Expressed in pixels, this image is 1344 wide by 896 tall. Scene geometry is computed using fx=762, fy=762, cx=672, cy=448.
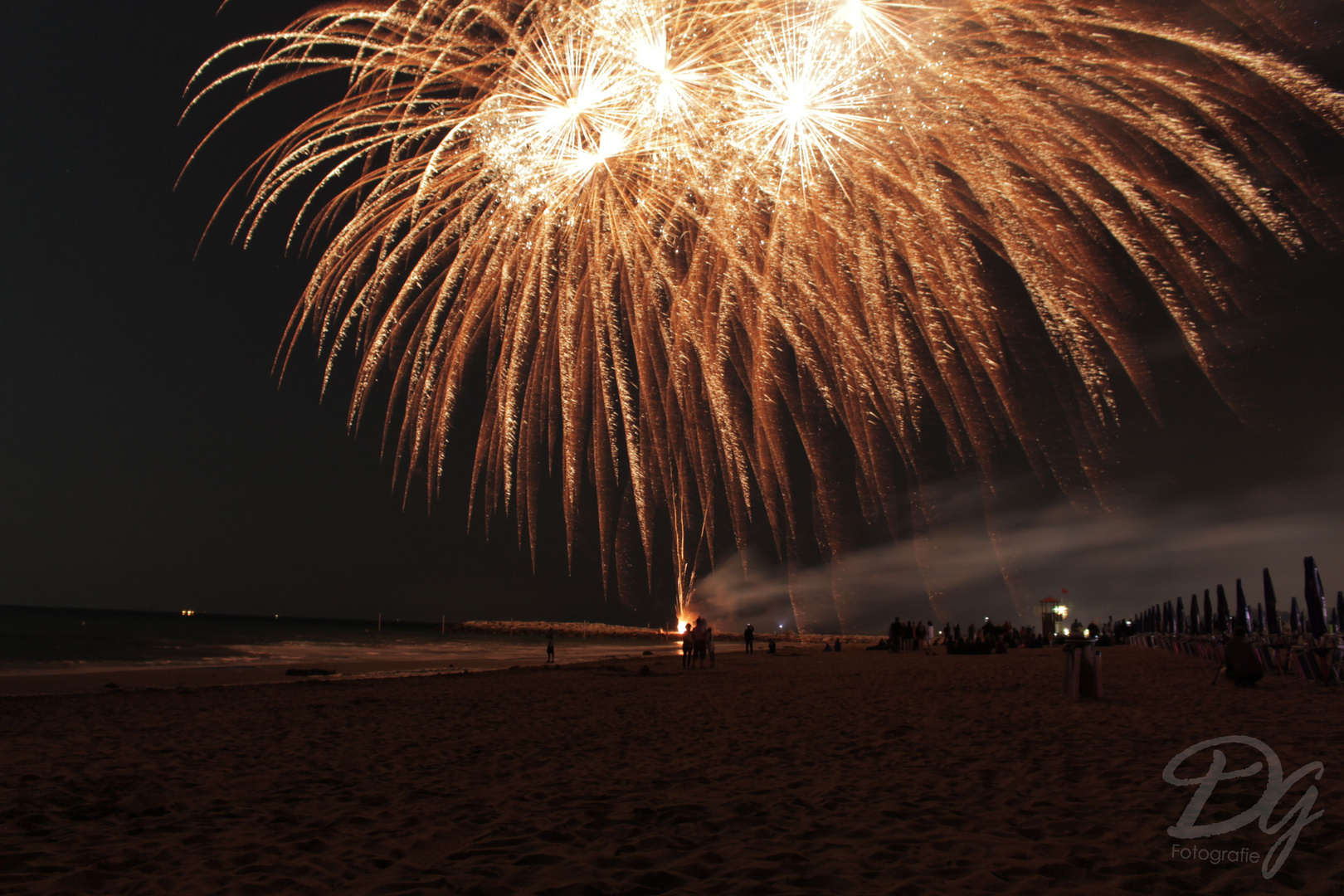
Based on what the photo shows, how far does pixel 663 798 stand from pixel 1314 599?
19346 millimetres

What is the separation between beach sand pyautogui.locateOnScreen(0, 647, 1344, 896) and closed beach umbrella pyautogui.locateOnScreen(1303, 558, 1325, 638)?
28.7 ft

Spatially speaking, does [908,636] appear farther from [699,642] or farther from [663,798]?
[663,798]

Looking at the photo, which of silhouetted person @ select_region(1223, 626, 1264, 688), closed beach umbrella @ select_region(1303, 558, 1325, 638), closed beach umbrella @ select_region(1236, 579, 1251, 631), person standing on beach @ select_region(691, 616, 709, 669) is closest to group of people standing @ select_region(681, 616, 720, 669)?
person standing on beach @ select_region(691, 616, 709, 669)

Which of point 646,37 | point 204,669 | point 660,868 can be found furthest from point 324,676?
point 660,868

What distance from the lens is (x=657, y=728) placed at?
895 centimetres

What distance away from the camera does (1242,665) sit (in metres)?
11.1

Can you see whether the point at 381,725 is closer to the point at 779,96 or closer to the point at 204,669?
the point at 779,96

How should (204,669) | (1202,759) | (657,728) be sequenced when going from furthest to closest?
(204,669) < (657,728) < (1202,759)

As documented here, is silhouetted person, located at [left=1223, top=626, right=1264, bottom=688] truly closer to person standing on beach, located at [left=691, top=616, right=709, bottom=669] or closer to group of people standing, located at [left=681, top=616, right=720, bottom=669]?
group of people standing, located at [left=681, top=616, right=720, bottom=669]

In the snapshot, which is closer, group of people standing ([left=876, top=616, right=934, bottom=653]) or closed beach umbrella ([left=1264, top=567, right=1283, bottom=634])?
closed beach umbrella ([left=1264, top=567, right=1283, bottom=634])

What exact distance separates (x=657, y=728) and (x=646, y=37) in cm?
937

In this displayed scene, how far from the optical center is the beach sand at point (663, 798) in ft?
12.6

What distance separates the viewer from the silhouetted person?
36.0ft

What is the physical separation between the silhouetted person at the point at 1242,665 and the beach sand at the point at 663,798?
35cm
